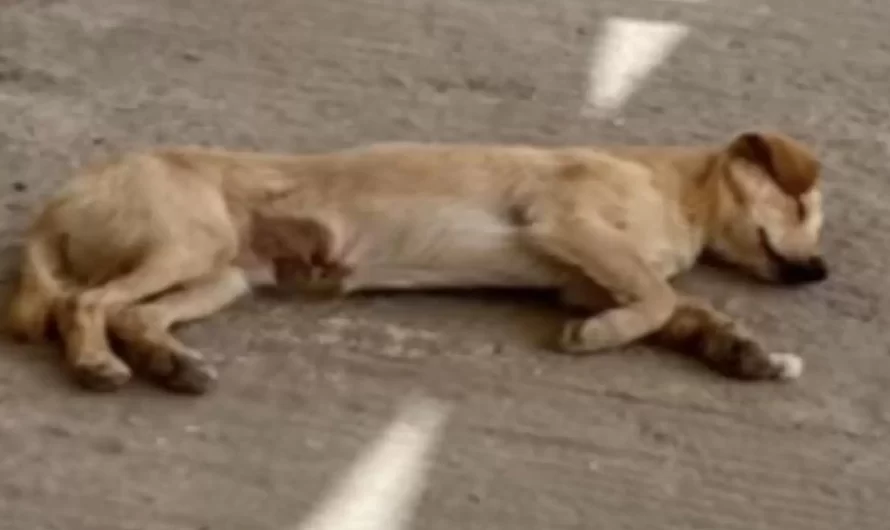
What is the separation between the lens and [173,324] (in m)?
2.10

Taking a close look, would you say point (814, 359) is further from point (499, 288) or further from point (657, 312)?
point (499, 288)

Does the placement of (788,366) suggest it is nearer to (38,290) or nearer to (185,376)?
(185,376)

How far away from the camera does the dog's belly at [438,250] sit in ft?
7.10

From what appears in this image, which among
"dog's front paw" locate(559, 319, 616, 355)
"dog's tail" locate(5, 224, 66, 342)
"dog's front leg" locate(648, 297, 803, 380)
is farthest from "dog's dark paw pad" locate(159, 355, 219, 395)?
"dog's front leg" locate(648, 297, 803, 380)

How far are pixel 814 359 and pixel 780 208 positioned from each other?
Result: 0.86 feet

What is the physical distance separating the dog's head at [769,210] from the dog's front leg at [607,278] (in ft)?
0.60

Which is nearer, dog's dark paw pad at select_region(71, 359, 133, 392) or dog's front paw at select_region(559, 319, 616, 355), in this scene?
dog's dark paw pad at select_region(71, 359, 133, 392)

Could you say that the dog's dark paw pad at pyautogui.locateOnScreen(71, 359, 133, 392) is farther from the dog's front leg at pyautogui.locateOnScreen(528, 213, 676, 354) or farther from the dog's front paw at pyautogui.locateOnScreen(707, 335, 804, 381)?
the dog's front paw at pyautogui.locateOnScreen(707, 335, 804, 381)

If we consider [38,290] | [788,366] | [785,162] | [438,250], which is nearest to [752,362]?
[788,366]

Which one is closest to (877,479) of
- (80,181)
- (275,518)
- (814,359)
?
(814,359)

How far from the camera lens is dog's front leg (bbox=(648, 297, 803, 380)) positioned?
2047mm

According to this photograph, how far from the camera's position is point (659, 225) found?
222 centimetres

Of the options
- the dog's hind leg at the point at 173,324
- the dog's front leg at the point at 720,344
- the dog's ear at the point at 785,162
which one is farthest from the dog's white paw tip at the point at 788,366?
the dog's hind leg at the point at 173,324

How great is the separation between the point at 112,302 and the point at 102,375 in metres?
0.11
